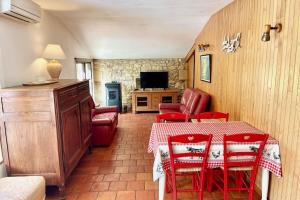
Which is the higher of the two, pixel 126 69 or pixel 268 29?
pixel 268 29

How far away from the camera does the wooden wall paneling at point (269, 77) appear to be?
6.48 ft

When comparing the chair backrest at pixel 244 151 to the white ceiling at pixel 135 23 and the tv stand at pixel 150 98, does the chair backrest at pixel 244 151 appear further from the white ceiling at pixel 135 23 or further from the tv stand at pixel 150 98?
the tv stand at pixel 150 98

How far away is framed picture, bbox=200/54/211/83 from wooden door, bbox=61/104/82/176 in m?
2.74

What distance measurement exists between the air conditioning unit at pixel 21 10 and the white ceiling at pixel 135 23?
331mm

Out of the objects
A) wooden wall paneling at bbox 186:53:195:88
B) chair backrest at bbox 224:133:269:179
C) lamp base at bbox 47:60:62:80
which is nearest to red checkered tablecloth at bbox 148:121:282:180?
chair backrest at bbox 224:133:269:179

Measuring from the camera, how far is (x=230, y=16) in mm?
3398

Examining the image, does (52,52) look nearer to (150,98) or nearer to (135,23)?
(135,23)

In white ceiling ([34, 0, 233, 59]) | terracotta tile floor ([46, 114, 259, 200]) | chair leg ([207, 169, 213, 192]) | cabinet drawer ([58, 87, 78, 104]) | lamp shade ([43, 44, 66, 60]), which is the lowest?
terracotta tile floor ([46, 114, 259, 200])

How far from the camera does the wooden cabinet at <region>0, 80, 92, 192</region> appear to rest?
7.80 feet

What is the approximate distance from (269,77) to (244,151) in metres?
0.85

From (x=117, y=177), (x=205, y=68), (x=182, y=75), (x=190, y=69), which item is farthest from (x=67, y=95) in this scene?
(x=182, y=75)

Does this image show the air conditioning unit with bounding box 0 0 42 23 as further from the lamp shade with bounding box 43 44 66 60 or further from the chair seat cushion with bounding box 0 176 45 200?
the chair seat cushion with bounding box 0 176 45 200

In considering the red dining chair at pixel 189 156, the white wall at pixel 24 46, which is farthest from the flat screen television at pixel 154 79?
the red dining chair at pixel 189 156

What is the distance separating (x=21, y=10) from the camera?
2.58 meters
